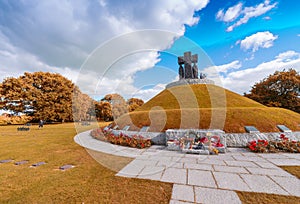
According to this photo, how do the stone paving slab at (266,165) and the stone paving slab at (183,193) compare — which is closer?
the stone paving slab at (183,193)

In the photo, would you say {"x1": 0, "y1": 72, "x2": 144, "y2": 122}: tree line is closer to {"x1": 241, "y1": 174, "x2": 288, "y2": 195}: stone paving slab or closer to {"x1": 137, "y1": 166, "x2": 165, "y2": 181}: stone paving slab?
{"x1": 137, "y1": 166, "x2": 165, "y2": 181}: stone paving slab

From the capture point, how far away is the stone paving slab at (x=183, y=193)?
354 cm

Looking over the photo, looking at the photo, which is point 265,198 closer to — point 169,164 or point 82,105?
point 169,164

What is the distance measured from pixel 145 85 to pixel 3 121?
158 feet

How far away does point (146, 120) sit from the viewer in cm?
1303

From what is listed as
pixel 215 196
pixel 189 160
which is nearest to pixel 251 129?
pixel 189 160

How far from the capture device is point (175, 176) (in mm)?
4852

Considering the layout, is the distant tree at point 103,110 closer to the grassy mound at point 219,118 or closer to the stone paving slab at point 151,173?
the grassy mound at point 219,118

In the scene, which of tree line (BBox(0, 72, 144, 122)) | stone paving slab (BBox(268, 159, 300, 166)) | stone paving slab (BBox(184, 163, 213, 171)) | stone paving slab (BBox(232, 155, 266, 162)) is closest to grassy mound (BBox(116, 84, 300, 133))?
stone paving slab (BBox(232, 155, 266, 162))

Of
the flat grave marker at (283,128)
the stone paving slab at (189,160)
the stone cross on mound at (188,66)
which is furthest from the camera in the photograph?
the stone cross on mound at (188,66)

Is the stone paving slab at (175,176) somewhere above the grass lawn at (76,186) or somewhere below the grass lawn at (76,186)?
above

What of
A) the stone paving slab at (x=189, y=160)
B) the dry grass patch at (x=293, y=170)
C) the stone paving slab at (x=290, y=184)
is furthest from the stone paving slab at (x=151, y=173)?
the dry grass patch at (x=293, y=170)

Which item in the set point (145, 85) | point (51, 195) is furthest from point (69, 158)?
point (145, 85)

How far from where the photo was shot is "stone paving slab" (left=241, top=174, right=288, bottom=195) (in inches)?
149
